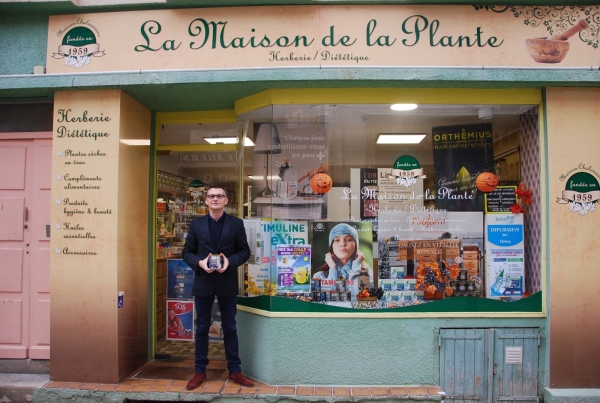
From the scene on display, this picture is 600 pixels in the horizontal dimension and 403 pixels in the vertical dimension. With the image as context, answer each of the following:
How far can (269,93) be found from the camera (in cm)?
502

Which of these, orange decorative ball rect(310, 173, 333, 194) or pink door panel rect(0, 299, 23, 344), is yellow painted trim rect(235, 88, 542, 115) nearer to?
orange decorative ball rect(310, 173, 333, 194)

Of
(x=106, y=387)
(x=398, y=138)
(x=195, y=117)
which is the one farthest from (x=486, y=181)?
(x=106, y=387)

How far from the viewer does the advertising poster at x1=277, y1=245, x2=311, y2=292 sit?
16.7ft

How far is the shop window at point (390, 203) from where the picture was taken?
5.11 meters

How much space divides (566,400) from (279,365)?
9.59 ft

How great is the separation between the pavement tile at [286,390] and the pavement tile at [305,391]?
42 mm

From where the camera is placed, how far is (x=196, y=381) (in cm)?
473

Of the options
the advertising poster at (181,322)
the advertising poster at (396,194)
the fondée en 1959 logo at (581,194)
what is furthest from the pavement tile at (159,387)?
the fondée en 1959 logo at (581,194)

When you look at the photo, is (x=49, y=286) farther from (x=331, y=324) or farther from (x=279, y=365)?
(x=331, y=324)

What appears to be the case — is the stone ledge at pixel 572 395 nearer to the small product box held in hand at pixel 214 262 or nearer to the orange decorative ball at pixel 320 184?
the orange decorative ball at pixel 320 184

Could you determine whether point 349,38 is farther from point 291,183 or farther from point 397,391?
point 397,391

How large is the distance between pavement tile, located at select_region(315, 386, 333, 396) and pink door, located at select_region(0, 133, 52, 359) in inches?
125

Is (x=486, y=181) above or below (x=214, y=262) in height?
above

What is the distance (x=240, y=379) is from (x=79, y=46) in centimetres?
403
